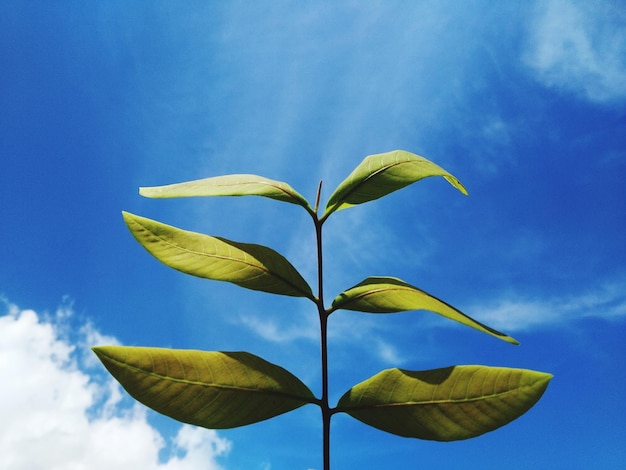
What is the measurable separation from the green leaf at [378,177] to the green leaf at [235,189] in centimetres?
13

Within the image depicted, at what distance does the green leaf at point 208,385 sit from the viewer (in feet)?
4.66

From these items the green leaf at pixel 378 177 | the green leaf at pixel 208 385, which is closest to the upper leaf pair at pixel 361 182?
the green leaf at pixel 378 177

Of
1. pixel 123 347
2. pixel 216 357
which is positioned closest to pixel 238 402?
pixel 216 357

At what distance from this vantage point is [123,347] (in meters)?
1.41

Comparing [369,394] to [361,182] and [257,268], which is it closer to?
[257,268]

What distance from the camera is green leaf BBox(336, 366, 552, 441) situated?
1.50m

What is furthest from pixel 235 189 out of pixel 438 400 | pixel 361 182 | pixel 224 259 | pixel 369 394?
pixel 438 400

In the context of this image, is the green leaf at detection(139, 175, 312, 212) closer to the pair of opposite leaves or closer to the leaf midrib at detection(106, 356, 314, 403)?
the pair of opposite leaves

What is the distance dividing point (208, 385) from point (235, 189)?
25.1 inches

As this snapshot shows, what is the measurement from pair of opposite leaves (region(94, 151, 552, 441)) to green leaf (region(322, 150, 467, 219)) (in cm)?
32

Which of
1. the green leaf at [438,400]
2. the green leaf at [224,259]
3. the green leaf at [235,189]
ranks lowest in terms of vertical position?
the green leaf at [438,400]

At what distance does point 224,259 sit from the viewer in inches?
66.3

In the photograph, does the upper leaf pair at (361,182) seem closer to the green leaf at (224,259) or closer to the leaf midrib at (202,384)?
the green leaf at (224,259)

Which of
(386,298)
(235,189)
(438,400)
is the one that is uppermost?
(235,189)
